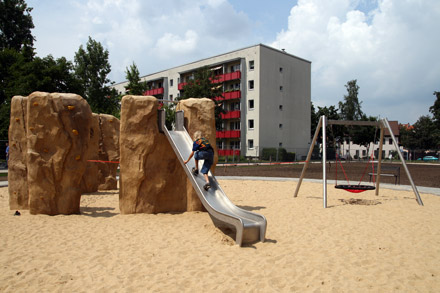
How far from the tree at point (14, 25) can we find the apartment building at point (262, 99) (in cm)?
2159

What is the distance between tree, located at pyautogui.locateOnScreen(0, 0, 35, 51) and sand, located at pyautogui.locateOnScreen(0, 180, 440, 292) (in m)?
34.9

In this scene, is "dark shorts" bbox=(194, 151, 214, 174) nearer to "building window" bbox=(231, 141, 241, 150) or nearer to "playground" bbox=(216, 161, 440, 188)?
"playground" bbox=(216, 161, 440, 188)

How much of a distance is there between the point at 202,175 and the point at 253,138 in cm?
3486

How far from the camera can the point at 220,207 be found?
6.71 meters

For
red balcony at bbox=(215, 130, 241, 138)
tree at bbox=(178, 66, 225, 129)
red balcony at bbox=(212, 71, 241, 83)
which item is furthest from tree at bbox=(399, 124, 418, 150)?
tree at bbox=(178, 66, 225, 129)

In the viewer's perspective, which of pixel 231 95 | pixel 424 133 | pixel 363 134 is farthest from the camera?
pixel 424 133

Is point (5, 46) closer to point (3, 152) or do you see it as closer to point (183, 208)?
point (3, 152)

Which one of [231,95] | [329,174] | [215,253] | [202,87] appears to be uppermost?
[202,87]

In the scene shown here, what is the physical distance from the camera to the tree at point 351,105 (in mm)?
61281

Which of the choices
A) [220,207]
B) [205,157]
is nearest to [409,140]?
[205,157]

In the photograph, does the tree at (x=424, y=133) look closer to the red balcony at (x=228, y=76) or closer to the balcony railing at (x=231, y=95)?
the balcony railing at (x=231, y=95)

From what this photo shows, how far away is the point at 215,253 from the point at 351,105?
62.1 meters

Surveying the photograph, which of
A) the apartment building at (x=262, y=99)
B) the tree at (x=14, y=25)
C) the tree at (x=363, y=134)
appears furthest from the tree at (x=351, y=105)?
the tree at (x=14, y=25)

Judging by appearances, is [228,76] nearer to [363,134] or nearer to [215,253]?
[363,134]
